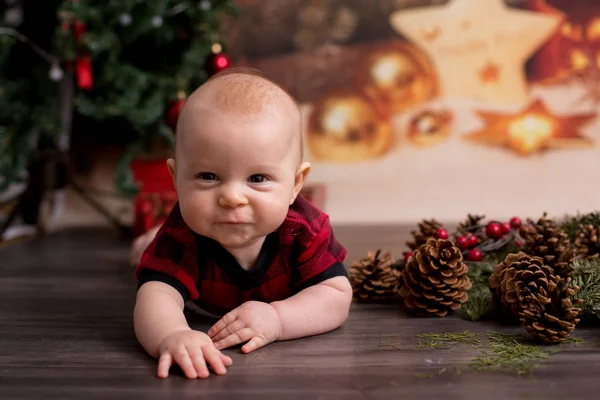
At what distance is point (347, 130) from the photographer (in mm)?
3170

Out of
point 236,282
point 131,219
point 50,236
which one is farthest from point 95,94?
point 236,282

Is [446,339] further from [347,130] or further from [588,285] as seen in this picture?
[347,130]

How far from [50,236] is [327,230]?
1792 mm

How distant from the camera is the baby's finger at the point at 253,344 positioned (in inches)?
40.8

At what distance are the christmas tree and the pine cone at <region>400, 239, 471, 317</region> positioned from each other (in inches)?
50.1

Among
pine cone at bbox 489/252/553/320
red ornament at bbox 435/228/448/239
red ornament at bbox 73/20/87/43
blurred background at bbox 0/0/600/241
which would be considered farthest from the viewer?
blurred background at bbox 0/0/600/241

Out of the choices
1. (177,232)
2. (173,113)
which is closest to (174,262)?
(177,232)

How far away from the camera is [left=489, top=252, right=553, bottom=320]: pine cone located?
1.13m

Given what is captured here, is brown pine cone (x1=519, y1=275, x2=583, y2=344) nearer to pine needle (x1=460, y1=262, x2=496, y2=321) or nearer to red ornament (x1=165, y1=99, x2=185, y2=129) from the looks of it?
pine needle (x1=460, y1=262, x2=496, y2=321)

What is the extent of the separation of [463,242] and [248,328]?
0.56m

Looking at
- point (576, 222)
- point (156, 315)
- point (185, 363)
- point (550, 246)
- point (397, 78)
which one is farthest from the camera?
point (397, 78)

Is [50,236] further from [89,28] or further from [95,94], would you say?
[89,28]

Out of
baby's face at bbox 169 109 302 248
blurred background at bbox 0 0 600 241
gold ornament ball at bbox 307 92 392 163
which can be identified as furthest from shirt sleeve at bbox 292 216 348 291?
gold ornament ball at bbox 307 92 392 163

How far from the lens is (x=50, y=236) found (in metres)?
2.67
